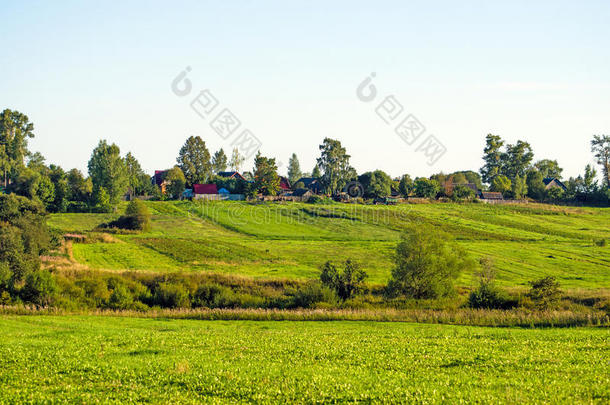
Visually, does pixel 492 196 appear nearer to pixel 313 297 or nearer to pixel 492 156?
pixel 492 156

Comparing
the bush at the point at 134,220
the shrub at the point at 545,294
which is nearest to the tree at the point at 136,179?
the bush at the point at 134,220

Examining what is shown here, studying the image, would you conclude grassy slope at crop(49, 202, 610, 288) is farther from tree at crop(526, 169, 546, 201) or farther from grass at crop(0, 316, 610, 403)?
grass at crop(0, 316, 610, 403)

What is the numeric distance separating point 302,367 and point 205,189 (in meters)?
144

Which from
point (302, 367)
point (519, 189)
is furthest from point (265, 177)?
point (302, 367)

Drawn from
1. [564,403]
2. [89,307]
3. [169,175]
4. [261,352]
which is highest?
[169,175]

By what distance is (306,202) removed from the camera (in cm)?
13875

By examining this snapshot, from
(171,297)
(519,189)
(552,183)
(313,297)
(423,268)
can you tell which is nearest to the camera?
(313,297)

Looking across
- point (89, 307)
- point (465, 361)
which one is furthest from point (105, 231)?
point (465, 361)

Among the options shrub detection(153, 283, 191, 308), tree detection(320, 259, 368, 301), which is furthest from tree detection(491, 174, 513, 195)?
shrub detection(153, 283, 191, 308)

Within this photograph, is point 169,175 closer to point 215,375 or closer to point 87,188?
point 87,188

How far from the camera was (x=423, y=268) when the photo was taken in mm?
51969

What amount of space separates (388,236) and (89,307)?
62.3 m

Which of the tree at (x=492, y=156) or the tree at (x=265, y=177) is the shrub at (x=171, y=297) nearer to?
the tree at (x=265, y=177)

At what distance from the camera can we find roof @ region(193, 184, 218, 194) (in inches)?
6206
